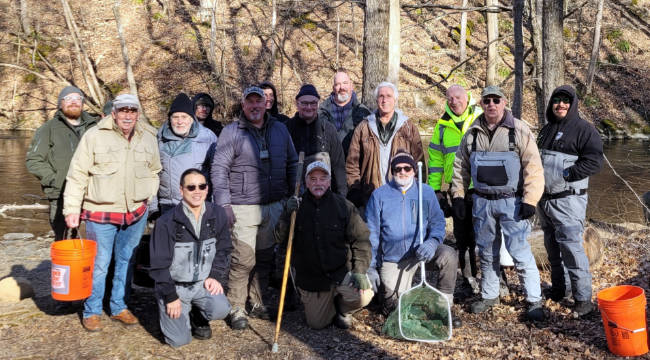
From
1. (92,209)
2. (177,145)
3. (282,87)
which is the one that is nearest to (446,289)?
(177,145)

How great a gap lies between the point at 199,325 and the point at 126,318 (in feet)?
2.51

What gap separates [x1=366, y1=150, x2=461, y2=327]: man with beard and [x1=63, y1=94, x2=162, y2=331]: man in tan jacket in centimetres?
222

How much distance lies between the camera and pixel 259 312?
17.5ft

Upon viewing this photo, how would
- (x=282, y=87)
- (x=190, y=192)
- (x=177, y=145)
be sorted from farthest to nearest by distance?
(x=282, y=87) < (x=177, y=145) < (x=190, y=192)

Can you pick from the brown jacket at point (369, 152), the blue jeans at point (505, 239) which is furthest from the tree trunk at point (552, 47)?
the blue jeans at point (505, 239)

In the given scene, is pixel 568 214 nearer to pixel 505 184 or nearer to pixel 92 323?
pixel 505 184

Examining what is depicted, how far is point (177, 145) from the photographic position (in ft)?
17.7

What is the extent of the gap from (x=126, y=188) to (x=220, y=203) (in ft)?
2.82

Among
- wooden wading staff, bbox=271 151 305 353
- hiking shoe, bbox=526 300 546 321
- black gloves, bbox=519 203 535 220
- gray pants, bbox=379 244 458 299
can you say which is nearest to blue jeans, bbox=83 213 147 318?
wooden wading staff, bbox=271 151 305 353

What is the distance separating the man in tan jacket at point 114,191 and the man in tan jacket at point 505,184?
125 inches

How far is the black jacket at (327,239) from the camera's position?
197 inches

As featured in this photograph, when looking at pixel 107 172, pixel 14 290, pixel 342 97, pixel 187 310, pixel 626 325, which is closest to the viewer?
pixel 626 325

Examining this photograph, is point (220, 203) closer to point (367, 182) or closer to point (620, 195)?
point (367, 182)

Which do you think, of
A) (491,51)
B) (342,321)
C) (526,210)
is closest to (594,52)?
(491,51)
